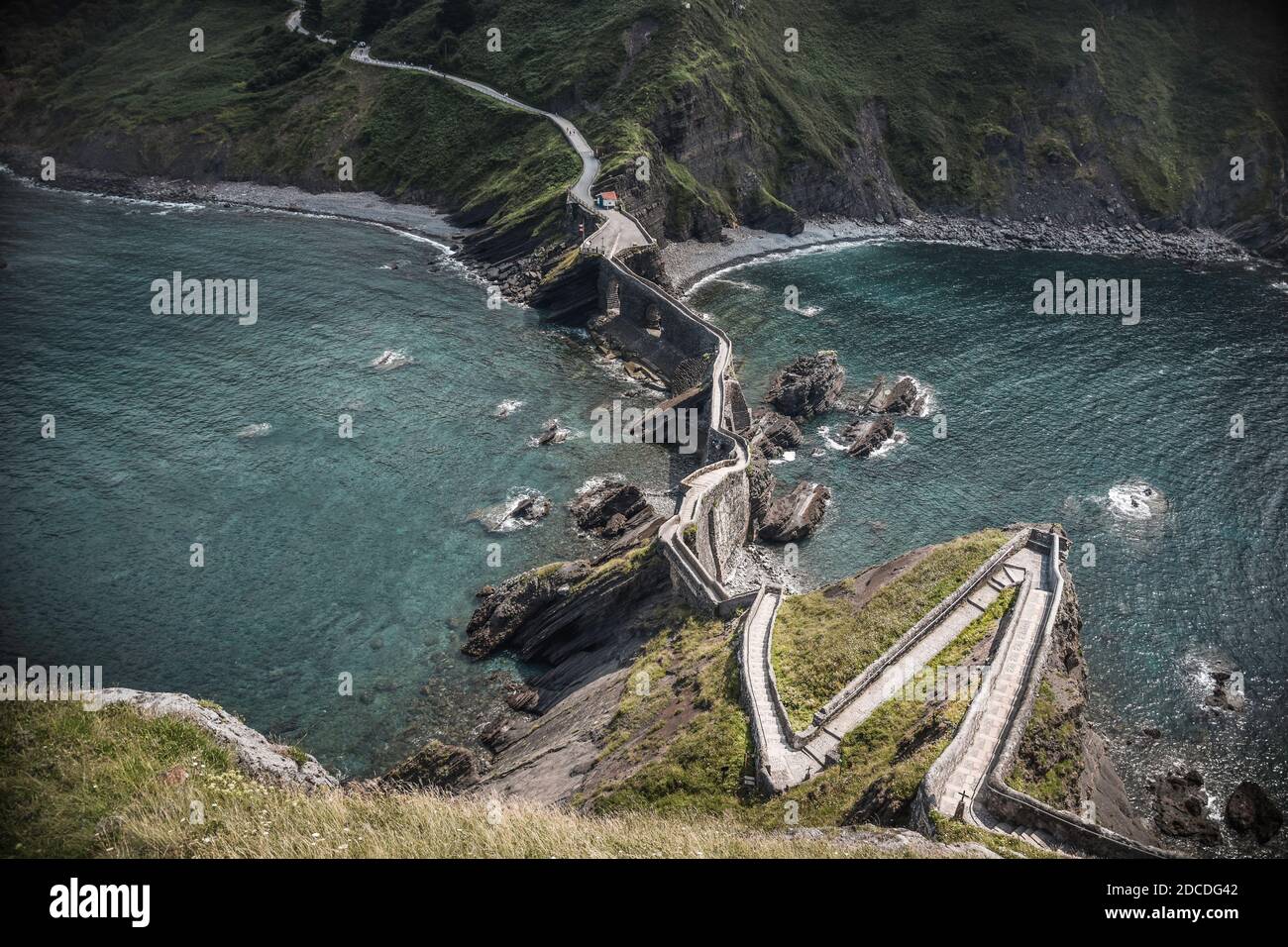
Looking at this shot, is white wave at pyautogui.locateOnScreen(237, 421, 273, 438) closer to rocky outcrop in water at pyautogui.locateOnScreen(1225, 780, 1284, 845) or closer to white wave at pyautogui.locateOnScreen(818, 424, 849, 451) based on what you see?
white wave at pyautogui.locateOnScreen(818, 424, 849, 451)

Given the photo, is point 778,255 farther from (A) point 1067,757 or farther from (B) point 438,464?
(A) point 1067,757

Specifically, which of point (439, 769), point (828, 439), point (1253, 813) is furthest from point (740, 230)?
point (439, 769)

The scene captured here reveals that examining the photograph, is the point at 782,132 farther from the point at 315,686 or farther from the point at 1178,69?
the point at 315,686

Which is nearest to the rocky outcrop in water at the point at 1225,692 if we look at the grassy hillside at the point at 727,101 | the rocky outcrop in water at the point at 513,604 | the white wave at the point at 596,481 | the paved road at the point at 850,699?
Answer: the paved road at the point at 850,699
